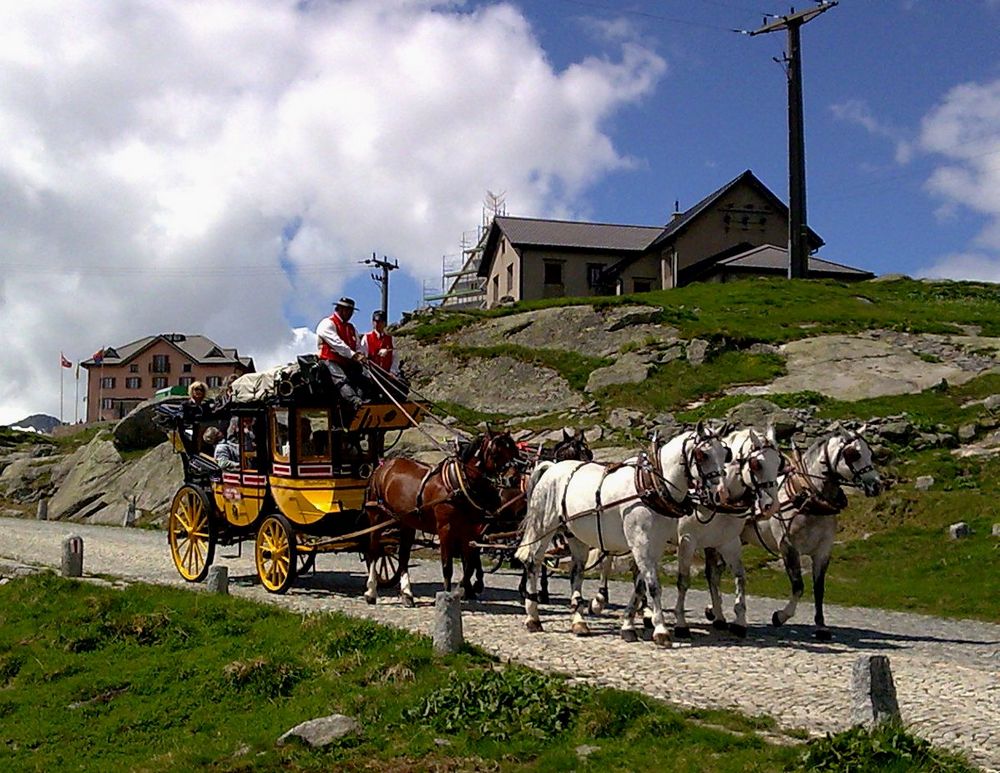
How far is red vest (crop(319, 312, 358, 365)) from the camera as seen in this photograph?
16.9 meters

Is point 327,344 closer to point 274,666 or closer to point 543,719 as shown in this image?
point 274,666

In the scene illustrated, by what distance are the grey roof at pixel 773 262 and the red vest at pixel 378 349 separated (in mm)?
42585

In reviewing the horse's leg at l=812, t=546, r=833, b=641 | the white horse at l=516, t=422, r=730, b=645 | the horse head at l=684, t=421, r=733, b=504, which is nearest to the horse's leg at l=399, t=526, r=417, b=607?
the white horse at l=516, t=422, r=730, b=645

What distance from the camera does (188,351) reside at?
4419 inches

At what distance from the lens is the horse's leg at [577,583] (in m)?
13.5

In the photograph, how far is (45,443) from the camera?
190ft

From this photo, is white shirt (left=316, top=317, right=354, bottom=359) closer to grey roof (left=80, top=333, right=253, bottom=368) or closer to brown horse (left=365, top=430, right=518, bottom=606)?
brown horse (left=365, top=430, right=518, bottom=606)

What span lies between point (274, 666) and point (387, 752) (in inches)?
115

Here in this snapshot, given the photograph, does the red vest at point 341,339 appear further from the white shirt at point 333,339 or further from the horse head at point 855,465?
the horse head at point 855,465

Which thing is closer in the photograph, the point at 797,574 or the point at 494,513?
the point at 797,574

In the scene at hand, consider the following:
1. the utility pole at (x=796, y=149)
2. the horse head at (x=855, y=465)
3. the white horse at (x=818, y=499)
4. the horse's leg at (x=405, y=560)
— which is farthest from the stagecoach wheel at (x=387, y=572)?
the utility pole at (x=796, y=149)

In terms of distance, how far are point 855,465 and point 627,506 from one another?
3.25 metres

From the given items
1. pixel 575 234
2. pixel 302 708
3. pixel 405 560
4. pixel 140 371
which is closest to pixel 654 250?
pixel 575 234

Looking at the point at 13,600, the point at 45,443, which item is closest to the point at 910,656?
the point at 13,600
